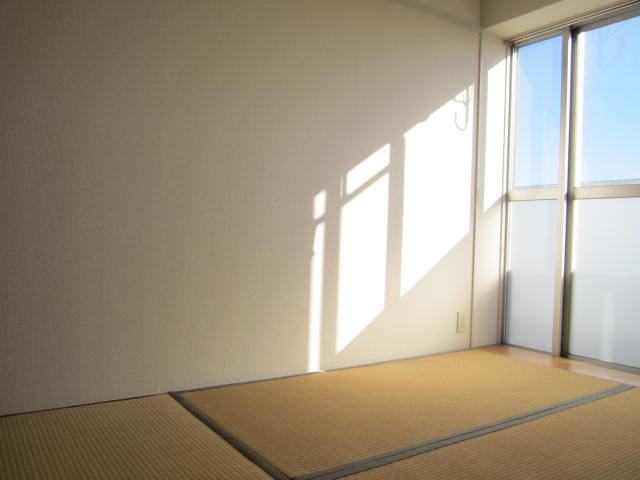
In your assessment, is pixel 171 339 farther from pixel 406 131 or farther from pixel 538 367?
pixel 538 367

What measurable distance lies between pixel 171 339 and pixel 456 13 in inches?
115

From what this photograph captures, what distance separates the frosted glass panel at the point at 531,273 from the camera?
12.6 feet

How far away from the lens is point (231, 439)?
213 centimetres

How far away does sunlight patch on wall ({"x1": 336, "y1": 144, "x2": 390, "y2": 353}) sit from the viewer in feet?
10.7

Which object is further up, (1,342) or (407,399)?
(1,342)

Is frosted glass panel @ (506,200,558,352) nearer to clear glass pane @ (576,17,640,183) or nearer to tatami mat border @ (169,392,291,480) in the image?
clear glass pane @ (576,17,640,183)

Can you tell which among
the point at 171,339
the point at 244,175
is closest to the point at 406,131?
the point at 244,175

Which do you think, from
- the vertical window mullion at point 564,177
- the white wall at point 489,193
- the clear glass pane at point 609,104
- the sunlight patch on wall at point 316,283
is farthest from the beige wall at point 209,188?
the clear glass pane at point 609,104

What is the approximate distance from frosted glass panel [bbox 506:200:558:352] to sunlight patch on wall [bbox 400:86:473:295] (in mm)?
469

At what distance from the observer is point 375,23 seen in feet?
11.0

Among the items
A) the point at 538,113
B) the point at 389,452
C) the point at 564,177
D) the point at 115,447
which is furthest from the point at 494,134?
the point at 115,447

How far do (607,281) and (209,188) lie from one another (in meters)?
2.66

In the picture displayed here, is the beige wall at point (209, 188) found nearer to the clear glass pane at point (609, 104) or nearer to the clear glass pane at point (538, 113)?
the clear glass pane at point (538, 113)

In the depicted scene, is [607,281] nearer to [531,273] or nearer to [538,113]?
[531,273]
